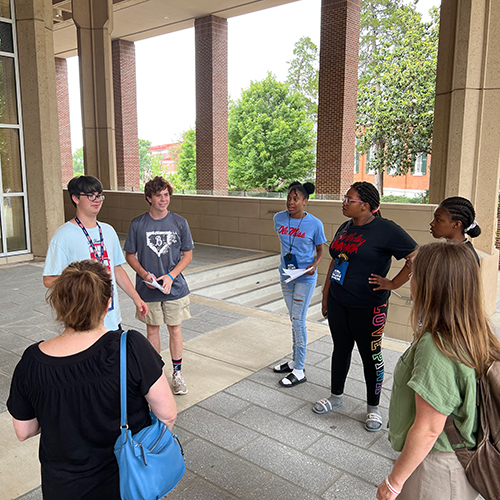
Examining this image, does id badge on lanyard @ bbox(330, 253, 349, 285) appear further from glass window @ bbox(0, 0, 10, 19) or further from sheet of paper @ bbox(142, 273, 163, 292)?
glass window @ bbox(0, 0, 10, 19)

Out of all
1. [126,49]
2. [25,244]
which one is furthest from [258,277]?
[126,49]

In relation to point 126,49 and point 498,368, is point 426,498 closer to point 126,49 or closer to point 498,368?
point 498,368

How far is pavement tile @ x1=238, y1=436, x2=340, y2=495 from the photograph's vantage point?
9.34 feet

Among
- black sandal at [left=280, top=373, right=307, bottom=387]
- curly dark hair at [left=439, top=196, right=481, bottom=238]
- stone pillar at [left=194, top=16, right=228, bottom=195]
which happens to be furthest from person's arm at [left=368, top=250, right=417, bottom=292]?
stone pillar at [left=194, top=16, right=228, bottom=195]

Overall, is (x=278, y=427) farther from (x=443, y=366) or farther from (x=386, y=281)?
(x=443, y=366)

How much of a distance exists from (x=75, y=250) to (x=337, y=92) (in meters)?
15.9

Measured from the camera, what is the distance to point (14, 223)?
9.91 meters

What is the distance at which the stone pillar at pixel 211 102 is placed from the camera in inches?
826

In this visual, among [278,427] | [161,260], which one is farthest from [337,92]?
[278,427]

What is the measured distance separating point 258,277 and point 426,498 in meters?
8.07

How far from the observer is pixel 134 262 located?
384 centimetres

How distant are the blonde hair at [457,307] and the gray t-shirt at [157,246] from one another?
2.48 metres

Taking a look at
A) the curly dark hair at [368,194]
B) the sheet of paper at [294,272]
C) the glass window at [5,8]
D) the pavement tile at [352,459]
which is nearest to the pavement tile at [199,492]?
the pavement tile at [352,459]

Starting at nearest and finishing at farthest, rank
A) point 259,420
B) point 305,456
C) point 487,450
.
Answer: point 487,450 < point 305,456 < point 259,420
